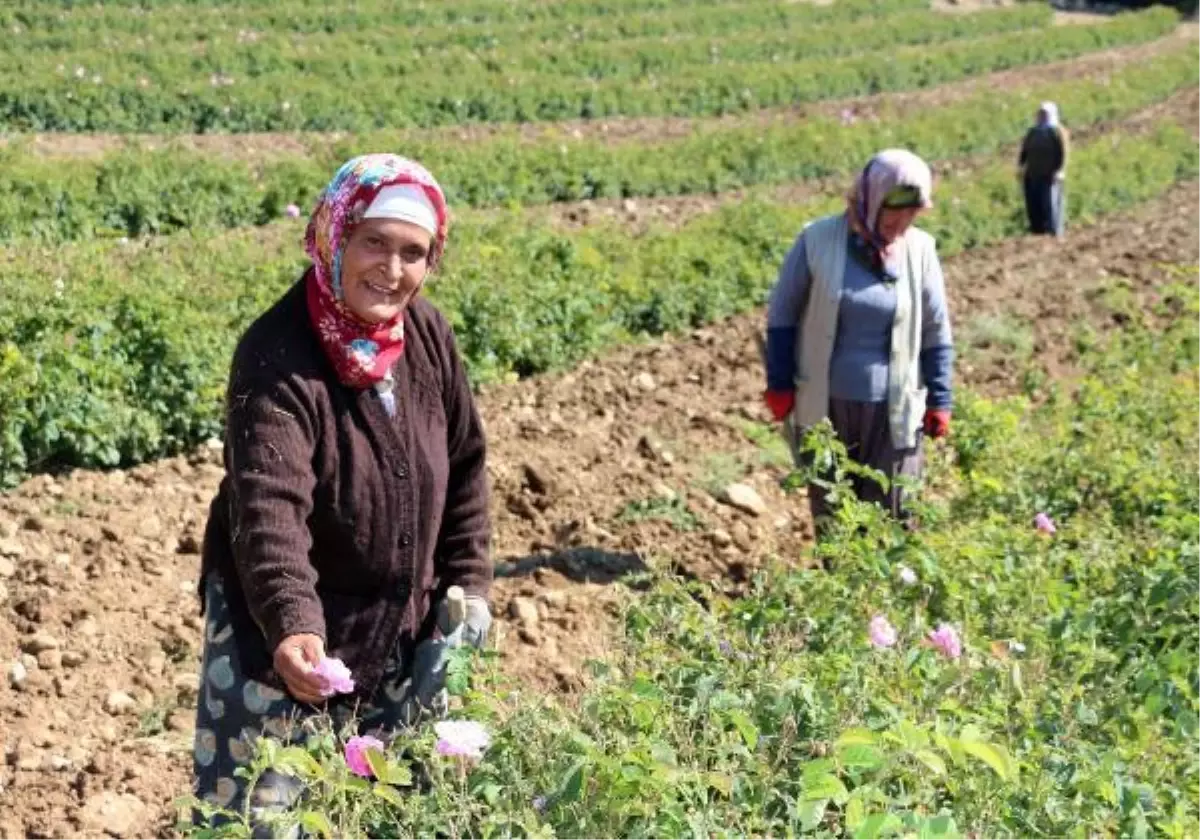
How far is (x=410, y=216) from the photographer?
2969mm

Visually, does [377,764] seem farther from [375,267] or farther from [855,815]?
[375,267]

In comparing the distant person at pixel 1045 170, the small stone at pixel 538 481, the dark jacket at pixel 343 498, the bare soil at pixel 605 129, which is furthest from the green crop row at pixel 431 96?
the dark jacket at pixel 343 498

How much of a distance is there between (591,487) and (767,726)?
4.01 meters

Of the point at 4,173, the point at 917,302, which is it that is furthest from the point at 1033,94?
the point at 917,302

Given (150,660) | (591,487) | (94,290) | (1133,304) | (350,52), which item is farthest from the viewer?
(350,52)

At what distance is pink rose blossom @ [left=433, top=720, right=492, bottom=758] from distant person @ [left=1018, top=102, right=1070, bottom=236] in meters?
12.8

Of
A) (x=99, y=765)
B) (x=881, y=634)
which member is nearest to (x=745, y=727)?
(x=881, y=634)

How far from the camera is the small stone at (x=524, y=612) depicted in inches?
213

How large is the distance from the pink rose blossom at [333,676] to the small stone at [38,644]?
262cm

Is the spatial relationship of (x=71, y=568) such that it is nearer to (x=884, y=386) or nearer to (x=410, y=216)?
(x=884, y=386)

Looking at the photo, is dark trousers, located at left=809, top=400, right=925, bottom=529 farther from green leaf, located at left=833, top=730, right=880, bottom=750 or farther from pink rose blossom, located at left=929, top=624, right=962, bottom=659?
green leaf, located at left=833, top=730, right=880, bottom=750

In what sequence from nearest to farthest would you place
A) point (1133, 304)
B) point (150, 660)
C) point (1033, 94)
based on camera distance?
point (150, 660) < point (1133, 304) < point (1033, 94)

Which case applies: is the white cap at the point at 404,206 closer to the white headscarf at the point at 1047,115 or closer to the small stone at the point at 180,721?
the small stone at the point at 180,721

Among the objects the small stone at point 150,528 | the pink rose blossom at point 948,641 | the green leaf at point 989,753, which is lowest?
the small stone at point 150,528
